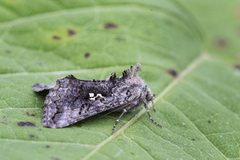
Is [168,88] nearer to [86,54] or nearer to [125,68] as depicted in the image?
[125,68]

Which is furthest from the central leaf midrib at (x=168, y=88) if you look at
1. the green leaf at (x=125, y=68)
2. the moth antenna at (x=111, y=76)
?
the moth antenna at (x=111, y=76)

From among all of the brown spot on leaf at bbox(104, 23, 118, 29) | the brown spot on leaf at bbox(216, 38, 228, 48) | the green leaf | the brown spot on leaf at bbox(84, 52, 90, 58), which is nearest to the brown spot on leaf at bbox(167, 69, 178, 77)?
the green leaf

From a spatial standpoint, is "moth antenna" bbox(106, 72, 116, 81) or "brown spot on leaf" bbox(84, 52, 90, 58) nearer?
Result: "moth antenna" bbox(106, 72, 116, 81)

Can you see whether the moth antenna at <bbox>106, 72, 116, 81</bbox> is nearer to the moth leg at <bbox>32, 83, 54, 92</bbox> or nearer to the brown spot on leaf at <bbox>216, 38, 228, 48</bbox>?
the moth leg at <bbox>32, 83, 54, 92</bbox>

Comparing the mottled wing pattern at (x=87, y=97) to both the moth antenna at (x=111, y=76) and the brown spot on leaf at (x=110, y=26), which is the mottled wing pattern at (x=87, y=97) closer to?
the moth antenna at (x=111, y=76)

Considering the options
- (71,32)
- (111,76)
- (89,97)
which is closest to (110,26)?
(71,32)

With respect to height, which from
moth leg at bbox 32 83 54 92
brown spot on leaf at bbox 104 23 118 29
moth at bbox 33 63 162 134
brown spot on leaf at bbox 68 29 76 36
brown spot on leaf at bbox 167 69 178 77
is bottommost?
moth at bbox 33 63 162 134

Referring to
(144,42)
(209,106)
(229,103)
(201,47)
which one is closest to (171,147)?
(209,106)
